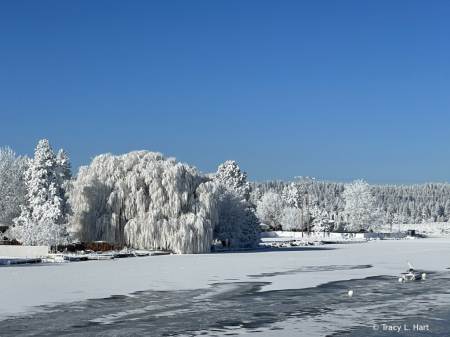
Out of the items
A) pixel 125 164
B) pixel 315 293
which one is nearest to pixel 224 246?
pixel 125 164

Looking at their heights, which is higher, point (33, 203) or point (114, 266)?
point (33, 203)

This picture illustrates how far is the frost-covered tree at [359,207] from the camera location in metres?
112

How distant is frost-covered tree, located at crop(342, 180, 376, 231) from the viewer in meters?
112

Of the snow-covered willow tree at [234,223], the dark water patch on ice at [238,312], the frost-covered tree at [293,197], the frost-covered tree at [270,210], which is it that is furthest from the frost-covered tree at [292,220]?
the dark water patch on ice at [238,312]

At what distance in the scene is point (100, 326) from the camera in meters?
14.5

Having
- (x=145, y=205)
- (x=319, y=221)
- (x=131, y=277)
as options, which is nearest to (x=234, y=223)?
(x=145, y=205)

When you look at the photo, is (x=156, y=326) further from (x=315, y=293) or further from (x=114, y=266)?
(x=114, y=266)

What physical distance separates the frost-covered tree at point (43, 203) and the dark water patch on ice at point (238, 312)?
24.6 meters

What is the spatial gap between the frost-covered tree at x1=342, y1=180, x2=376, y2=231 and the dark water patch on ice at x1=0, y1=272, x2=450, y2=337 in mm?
90895

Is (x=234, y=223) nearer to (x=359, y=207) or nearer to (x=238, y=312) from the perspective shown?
(x=238, y=312)

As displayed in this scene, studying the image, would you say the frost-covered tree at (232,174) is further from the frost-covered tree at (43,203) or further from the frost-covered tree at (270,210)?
the frost-covered tree at (43,203)

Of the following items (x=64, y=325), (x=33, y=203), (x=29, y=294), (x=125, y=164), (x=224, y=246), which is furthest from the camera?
(x=224, y=246)

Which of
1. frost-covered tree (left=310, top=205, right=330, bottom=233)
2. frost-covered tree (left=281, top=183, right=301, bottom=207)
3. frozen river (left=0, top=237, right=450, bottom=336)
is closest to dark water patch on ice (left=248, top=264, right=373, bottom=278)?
frozen river (left=0, top=237, right=450, bottom=336)

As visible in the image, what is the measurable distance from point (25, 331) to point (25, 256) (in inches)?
1134
